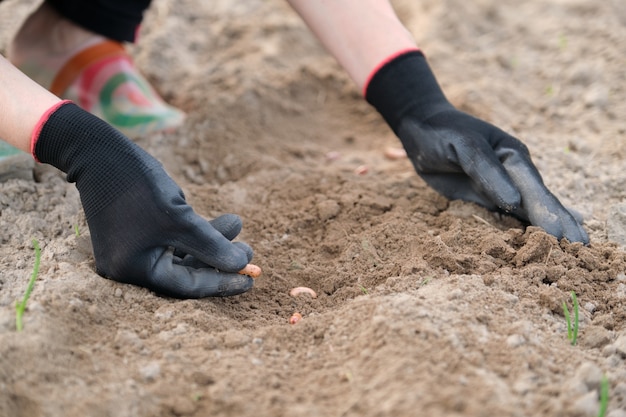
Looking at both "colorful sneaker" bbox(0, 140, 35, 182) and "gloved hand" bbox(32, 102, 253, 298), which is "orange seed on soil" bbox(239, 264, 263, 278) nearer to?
"gloved hand" bbox(32, 102, 253, 298)

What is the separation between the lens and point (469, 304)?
1.56 metres

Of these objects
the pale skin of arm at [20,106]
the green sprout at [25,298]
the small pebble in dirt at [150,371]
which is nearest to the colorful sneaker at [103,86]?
the pale skin of arm at [20,106]

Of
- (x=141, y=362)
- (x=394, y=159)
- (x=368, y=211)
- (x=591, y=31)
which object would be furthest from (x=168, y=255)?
(x=591, y=31)

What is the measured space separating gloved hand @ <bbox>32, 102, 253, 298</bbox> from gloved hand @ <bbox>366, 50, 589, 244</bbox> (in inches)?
27.0

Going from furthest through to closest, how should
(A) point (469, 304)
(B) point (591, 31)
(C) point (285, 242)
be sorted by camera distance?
(B) point (591, 31)
(C) point (285, 242)
(A) point (469, 304)

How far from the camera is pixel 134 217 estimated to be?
162cm

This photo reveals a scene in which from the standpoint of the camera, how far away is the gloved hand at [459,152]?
1.85 m

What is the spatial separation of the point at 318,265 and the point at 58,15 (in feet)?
5.06

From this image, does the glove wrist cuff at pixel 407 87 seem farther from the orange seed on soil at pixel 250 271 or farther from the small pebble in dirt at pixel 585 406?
the small pebble in dirt at pixel 585 406

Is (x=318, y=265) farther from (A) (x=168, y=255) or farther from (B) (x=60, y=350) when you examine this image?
(B) (x=60, y=350)

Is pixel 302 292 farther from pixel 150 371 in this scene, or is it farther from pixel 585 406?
pixel 585 406

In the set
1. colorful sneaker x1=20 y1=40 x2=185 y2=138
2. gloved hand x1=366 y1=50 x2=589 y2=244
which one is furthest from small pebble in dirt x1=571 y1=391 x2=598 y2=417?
colorful sneaker x1=20 y1=40 x2=185 y2=138

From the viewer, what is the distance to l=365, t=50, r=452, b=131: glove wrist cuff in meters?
2.06

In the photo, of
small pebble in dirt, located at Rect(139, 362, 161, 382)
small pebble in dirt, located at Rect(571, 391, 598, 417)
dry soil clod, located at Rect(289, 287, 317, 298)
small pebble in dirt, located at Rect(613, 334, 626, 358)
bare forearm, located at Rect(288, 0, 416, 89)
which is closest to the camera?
small pebble in dirt, located at Rect(571, 391, 598, 417)
